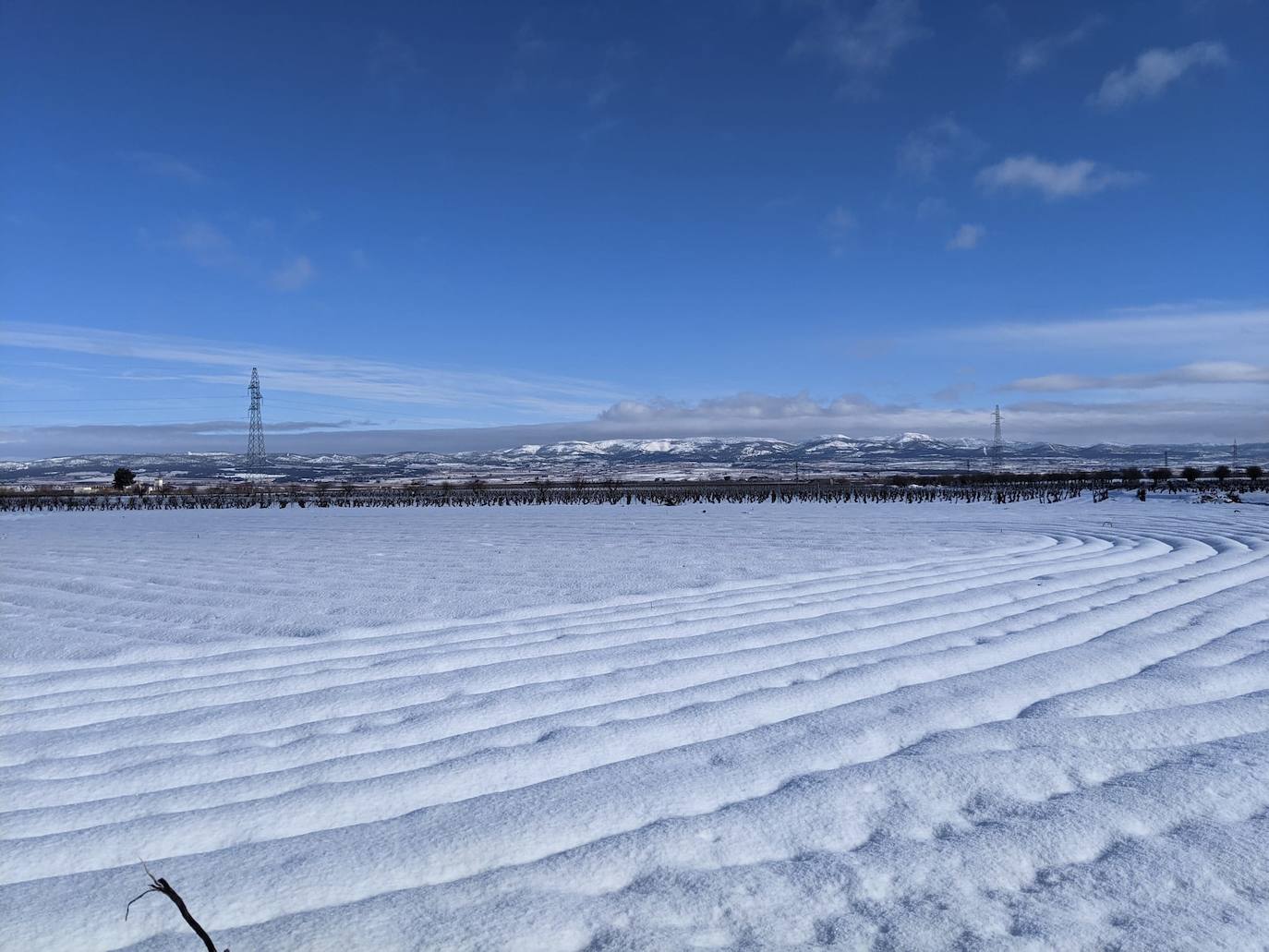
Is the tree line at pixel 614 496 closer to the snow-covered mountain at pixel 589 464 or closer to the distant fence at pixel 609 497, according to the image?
the distant fence at pixel 609 497

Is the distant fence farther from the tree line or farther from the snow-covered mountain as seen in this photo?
the snow-covered mountain

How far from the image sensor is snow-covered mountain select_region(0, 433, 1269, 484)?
343 ft

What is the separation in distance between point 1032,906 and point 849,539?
8900 millimetres

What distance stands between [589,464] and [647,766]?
155 m

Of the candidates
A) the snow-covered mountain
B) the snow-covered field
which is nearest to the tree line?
the snow-covered field

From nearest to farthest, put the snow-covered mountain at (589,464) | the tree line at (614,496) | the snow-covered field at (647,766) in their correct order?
1. the snow-covered field at (647,766)
2. the tree line at (614,496)
3. the snow-covered mountain at (589,464)

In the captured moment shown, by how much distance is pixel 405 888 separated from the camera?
232cm

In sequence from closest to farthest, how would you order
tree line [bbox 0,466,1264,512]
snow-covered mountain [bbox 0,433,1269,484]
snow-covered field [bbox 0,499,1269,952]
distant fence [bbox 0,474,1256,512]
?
1. snow-covered field [bbox 0,499,1269,952]
2. distant fence [bbox 0,474,1256,512]
3. tree line [bbox 0,466,1264,512]
4. snow-covered mountain [bbox 0,433,1269,484]

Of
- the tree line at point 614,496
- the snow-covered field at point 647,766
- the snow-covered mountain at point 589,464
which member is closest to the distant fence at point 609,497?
the tree line at point 614,496

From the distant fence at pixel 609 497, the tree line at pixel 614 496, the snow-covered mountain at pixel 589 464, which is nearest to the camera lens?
the distant fence at pixel 609 497

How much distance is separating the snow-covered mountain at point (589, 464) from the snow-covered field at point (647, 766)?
83.7 meters

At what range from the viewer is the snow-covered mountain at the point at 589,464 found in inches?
4117

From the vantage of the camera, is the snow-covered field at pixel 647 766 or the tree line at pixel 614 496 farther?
the tree line at pixel 614 496

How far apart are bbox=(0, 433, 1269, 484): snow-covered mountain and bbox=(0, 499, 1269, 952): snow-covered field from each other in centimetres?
8366
